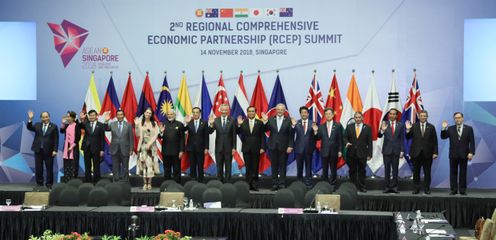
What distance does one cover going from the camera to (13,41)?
1772 cm

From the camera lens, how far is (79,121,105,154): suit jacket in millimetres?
15773

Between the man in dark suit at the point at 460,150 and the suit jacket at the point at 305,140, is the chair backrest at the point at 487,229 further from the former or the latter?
the suit jacket at the point at 305,140

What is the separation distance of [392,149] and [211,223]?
459 cm

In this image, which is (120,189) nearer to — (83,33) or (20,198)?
(20,198)

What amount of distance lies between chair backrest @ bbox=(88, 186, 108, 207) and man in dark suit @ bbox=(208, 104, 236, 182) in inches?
127

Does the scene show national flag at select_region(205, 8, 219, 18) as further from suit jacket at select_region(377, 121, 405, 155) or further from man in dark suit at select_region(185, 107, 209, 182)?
suit jacket at select_region(377, 121, 405, 155)

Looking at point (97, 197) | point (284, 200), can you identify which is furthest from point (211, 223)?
point (97, 197)

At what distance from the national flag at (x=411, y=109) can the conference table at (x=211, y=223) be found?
451 cm

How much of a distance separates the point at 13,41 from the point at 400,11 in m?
8.03

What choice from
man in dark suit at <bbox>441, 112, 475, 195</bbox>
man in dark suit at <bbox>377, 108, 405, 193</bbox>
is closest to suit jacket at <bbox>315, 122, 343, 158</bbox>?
man in dark suit at <bbox>377, 108, 405, 193</bbox>

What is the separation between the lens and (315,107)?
54.0 ft

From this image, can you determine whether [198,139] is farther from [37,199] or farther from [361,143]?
[37,199]

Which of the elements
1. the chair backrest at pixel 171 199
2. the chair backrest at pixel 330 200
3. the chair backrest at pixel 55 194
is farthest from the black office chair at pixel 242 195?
the chair backrest at pixel 55 194

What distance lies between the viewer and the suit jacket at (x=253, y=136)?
15367 mm
